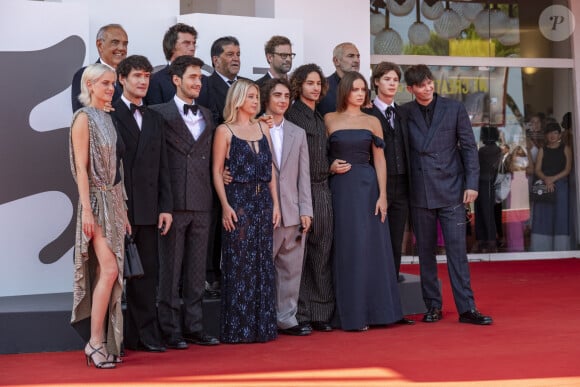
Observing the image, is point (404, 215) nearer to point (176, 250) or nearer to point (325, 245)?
point (325, 245)

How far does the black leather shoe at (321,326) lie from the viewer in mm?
7270

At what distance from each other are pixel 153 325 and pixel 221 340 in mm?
516

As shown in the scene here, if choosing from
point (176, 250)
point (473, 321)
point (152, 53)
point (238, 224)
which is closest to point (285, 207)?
point (238, 224)

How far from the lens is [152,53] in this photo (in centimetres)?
845

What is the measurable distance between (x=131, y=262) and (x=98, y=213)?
350 mm

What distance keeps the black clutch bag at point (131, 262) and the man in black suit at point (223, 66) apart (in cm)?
181

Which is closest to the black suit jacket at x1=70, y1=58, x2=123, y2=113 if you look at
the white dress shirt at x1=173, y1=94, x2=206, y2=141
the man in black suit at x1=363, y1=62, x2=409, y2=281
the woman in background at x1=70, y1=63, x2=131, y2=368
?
the white dress shirt at x1=173, y1=94, x2=206, y2=141

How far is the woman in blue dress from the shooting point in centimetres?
730

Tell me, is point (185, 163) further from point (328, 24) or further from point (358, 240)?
point (328, 24)

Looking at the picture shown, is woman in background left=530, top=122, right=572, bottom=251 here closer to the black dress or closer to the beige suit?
the black dress

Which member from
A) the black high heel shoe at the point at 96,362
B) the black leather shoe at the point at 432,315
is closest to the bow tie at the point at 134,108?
the black high heel shoe at the point at 96,362

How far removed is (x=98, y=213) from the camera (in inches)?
233

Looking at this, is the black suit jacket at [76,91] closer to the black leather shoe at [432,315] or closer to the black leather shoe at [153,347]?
the black leather shoe at [153,347]

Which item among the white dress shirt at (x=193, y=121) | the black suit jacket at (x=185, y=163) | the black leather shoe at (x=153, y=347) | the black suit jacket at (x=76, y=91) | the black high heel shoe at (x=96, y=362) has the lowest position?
the black leather shoe at (x=153, y=347)
